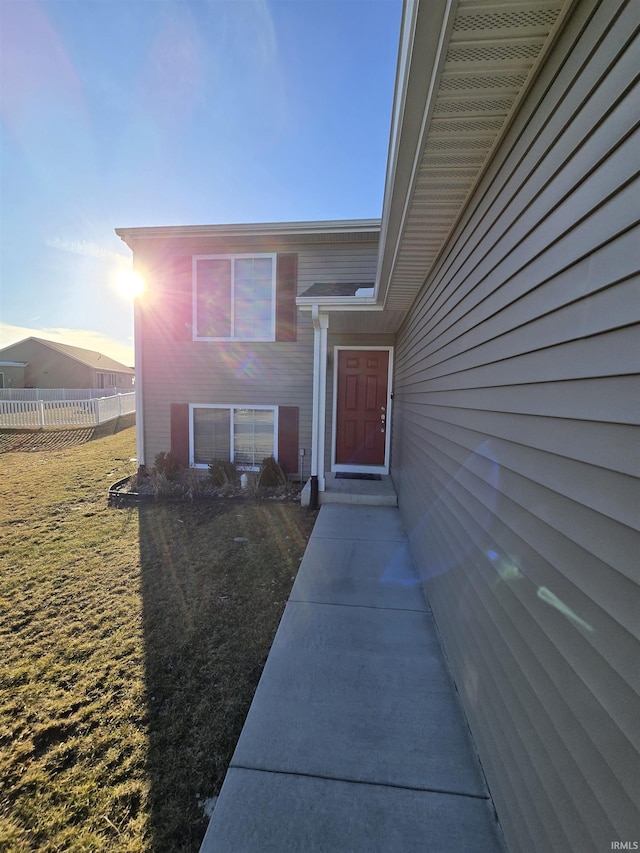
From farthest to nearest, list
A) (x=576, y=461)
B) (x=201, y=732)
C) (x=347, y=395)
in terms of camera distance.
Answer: (x=347, y=395)
(x=201, y=732)
(x=576, y=461)

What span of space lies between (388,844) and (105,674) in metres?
1.72

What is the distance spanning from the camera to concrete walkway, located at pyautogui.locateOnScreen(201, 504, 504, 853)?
49.4 inches

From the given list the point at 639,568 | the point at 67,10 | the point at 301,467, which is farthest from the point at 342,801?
the point at 67,10

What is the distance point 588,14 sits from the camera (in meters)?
0.95

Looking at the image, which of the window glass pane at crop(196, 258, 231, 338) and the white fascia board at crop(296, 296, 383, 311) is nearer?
the white fascia board at crop(296, 296, 383, 311)

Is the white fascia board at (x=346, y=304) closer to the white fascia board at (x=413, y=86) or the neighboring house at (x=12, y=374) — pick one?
the white fascia board at (x=413, y=86)

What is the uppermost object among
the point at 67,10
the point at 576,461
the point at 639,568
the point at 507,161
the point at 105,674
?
the point at 67,10

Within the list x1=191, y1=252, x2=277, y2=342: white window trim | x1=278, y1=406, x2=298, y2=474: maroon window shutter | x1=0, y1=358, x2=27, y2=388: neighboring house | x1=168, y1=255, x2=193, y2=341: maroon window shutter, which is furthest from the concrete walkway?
x1=0, y1=358, x2=27, y2=388: neighboring house

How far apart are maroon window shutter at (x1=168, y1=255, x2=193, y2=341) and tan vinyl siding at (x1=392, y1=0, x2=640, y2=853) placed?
17.6 feet

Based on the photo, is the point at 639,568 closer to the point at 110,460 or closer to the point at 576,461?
the point at 576,461

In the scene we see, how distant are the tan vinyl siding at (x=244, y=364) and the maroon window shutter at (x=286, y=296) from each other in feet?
0.34

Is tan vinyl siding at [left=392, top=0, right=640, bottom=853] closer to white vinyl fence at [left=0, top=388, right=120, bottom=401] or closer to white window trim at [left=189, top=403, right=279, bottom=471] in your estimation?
white window trim at [left=189, top=403, right=279, bottom=471]

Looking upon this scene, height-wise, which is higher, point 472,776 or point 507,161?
point 507,161

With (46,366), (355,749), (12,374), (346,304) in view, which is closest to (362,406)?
(346,304)
